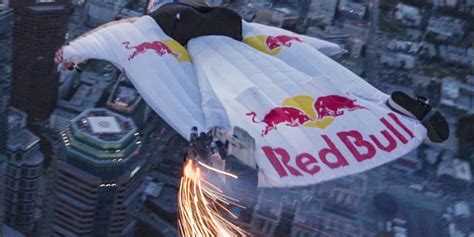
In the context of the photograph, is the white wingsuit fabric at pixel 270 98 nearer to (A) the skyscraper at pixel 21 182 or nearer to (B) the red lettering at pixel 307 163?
(B) the red lettering at pixel 307 163

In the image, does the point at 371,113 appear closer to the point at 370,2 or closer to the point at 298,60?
the point at 298,60

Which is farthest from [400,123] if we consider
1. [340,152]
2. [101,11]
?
[101,11]

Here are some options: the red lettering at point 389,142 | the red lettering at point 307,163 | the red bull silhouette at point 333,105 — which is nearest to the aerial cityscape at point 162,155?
the red lettering at point 307,163

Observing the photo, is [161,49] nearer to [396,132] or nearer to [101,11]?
[396,132]

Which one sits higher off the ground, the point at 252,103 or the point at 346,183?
the point at 252,103

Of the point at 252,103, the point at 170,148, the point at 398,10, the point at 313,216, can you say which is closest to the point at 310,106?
the point at 252,103

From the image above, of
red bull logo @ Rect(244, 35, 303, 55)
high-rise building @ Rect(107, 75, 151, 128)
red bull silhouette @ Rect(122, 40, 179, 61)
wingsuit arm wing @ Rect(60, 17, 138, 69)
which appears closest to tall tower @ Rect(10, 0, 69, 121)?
high-rise building @ Rect(107, 75, 151, 128)

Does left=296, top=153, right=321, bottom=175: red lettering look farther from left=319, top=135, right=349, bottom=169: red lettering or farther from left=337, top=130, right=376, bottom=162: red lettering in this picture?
left=337, top=130, right=376, bottom=162: red lettering
